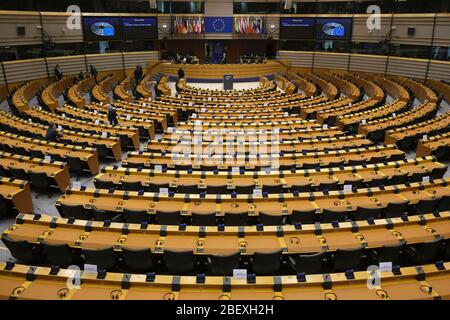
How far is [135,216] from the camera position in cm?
819

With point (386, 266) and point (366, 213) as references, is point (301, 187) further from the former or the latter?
point (386, 266)

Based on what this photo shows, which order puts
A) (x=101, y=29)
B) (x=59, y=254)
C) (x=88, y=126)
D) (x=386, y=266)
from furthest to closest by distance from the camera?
(x=101, y=29) → (x=88, y=126) → (x=59, y=254) → (x=386, y=266)

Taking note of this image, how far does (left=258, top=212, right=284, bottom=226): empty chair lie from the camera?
316 inches

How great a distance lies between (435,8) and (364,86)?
23.4 ft

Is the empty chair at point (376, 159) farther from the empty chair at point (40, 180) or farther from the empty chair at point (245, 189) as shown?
the empty chair at point (40, 180)

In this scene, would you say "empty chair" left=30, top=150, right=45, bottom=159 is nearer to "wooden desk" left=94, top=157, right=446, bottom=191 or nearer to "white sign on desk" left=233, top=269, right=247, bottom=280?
"wooden desk" left=94, top=157, right=446, bottom=191

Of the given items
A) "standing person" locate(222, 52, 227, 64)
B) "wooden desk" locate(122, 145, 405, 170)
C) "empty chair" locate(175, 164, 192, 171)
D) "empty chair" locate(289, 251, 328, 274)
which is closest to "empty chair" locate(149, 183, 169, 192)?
"empty chair" locate(175, 164, 192, 171)

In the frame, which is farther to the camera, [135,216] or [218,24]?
[218,24]

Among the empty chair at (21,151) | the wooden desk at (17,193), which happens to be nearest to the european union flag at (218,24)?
the empty chair at (21,151)

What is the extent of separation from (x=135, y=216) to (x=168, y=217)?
2.50ft

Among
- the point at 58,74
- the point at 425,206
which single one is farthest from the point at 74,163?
the point at 58,74

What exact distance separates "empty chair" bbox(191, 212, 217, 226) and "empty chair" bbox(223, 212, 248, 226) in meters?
0.27

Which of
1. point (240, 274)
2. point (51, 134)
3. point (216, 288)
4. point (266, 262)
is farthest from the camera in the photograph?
point (51, 134)

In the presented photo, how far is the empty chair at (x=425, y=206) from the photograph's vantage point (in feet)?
28.2
